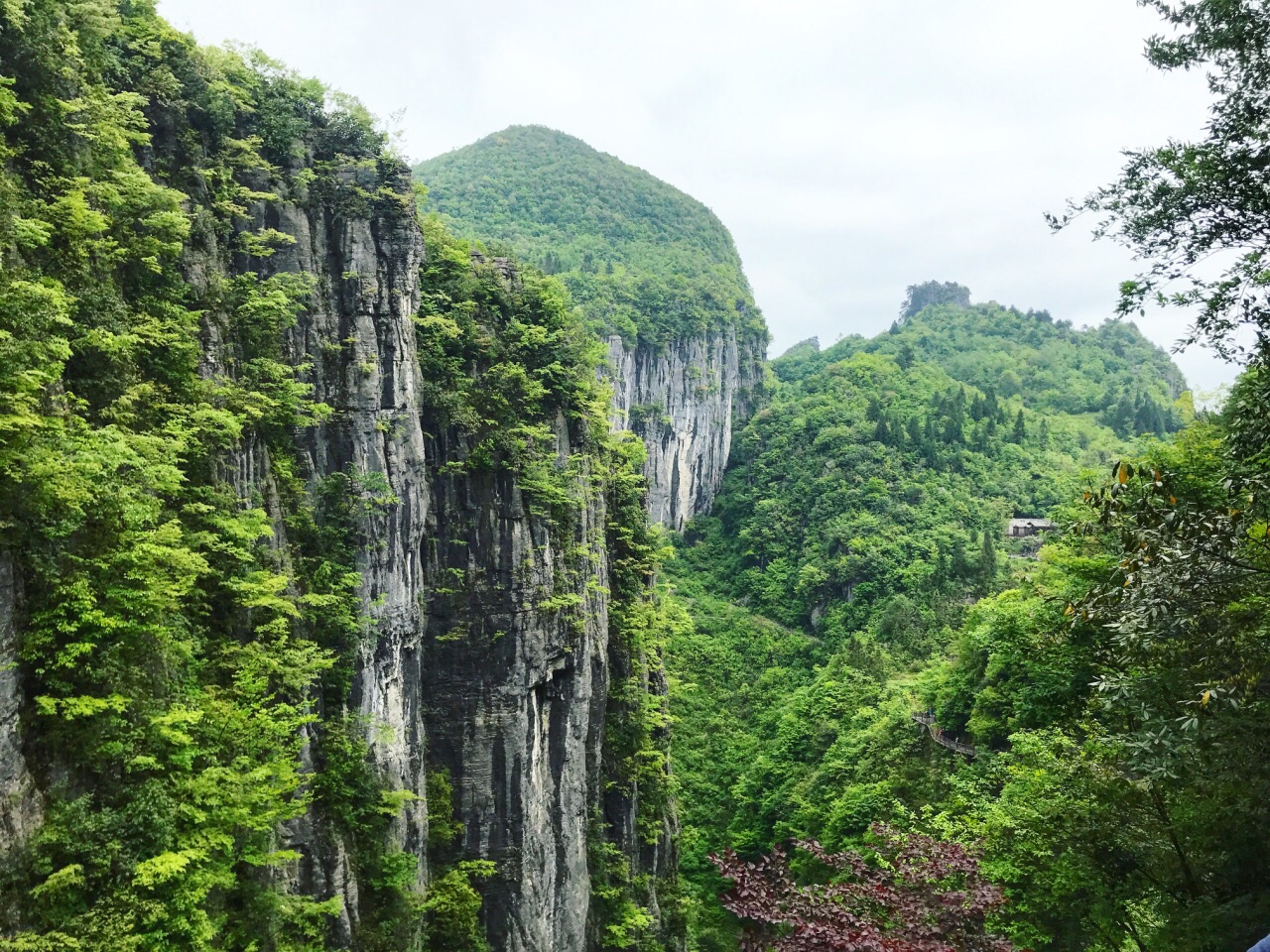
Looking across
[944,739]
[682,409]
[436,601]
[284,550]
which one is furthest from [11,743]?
[682,409]

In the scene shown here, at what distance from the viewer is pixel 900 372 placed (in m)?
98.9

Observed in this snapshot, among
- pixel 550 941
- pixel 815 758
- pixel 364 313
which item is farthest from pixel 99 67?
pixel 815 758

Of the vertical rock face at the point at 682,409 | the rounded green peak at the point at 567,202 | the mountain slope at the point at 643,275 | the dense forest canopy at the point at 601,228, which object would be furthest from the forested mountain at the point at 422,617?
the rounded green peak at the point at 567,202

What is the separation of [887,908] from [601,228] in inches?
4247

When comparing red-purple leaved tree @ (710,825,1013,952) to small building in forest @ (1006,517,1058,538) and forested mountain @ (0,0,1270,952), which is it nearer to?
forested mountain @ (0,0,1270,952)

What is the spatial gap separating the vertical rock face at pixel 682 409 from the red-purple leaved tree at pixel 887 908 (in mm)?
58207

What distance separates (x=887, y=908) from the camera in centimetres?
1239

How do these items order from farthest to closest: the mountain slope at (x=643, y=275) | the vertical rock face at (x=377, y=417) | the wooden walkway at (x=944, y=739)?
the mountain slope at (x=643, y=275), the wooden walkway at (x=944, y=739), the vertical rock face at (x=377, y=417)

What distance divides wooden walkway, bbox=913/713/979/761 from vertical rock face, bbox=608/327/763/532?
38.3m

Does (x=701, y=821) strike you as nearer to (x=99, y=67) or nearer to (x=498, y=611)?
(x=498, y=611)

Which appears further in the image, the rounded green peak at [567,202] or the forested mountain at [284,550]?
the rounded green peak at [567,202]

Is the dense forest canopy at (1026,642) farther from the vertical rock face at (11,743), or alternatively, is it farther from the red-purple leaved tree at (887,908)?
the vertical rock face at (11,743)

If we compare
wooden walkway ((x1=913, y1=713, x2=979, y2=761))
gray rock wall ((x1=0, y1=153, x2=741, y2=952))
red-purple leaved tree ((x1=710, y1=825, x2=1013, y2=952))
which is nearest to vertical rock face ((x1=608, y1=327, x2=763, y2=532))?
wooden walkway ((x1=913, y1=713, x2=979, y2=761))

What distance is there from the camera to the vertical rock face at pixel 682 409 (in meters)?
76.8
